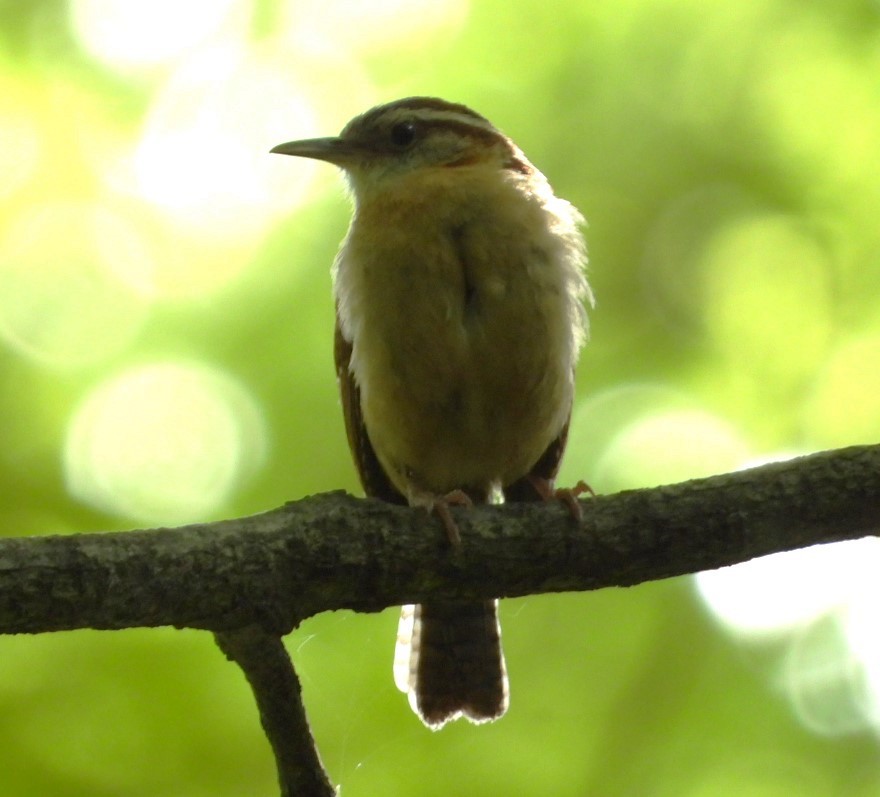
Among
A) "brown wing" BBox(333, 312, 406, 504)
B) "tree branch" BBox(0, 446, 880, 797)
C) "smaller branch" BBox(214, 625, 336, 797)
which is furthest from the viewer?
"brown wing" BBox(333, 312, 406, 504)

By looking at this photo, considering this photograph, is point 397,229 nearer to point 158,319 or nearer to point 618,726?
point 158,319

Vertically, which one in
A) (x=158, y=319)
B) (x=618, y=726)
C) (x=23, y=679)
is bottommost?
(x=618, y=726)

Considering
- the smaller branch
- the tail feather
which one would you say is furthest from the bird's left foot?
the smaller branch

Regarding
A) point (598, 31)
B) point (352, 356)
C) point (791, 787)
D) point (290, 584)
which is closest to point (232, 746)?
point (290, 584)

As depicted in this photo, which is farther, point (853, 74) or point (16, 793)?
point (853, 74)

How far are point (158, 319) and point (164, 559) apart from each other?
212 cm

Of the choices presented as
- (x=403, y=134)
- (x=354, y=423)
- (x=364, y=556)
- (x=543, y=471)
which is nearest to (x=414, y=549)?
(x=364, y=556)

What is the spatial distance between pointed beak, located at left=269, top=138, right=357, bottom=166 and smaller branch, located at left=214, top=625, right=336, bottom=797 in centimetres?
301

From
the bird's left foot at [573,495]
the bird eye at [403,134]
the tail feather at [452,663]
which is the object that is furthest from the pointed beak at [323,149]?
the tail feather at [452,663]

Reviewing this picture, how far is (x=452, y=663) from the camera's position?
561 cm

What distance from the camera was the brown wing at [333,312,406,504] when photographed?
504 centimetres

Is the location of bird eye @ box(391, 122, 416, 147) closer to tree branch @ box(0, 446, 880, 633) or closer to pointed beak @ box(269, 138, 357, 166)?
pointed beak @ box(269, 138, 357, 166)

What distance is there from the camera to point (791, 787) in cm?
451

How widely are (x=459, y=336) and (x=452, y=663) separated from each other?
71.2 inches
